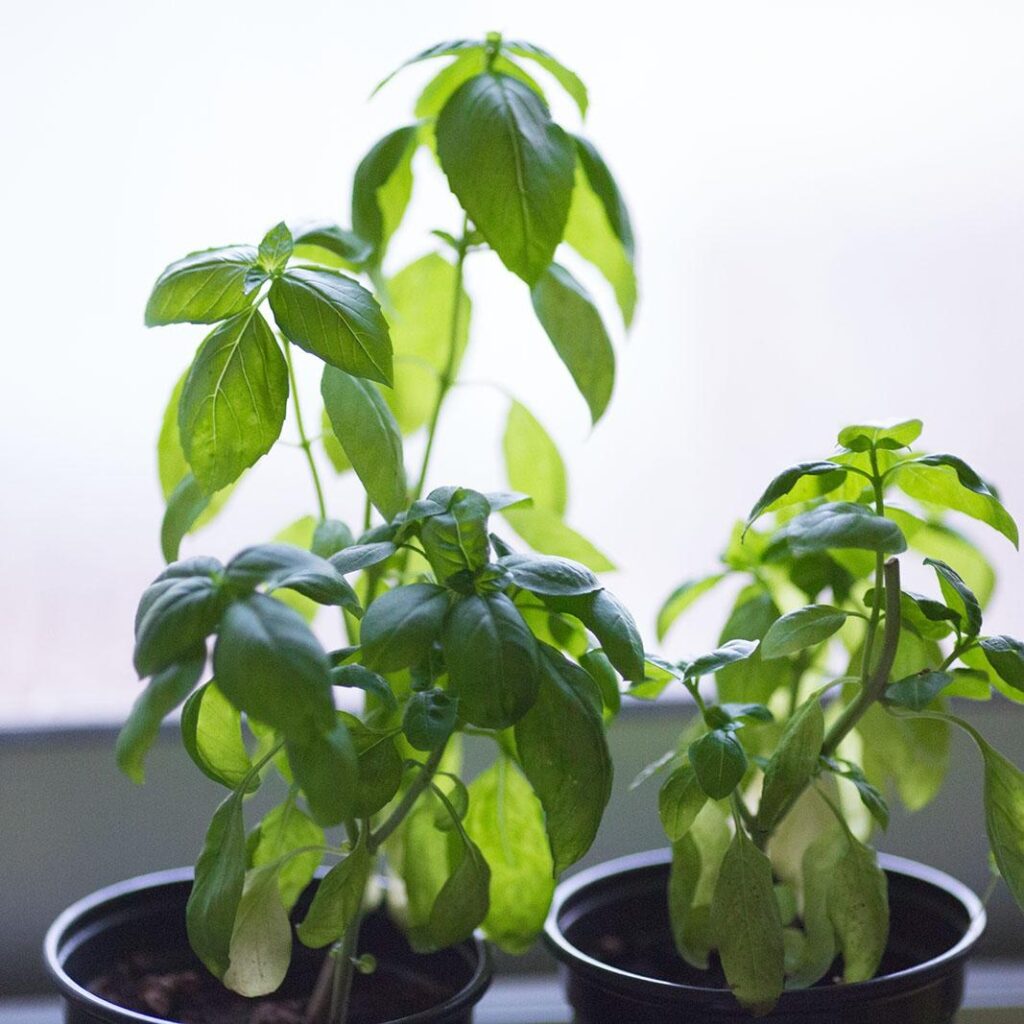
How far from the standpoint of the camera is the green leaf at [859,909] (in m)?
0.69

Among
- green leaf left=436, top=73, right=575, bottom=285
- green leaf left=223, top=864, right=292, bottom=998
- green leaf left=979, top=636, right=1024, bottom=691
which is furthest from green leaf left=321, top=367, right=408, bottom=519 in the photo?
green leaf left=979, top=636, right=1024, bottom=691

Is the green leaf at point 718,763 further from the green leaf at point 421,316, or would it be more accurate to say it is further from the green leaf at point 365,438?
the green leaf at point 421,316

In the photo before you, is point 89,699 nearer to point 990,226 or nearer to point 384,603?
point 384,603

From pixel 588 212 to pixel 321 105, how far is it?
30 cm

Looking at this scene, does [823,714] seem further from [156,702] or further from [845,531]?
[156,702]

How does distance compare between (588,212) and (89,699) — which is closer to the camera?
(588,212)

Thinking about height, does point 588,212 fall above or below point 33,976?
above

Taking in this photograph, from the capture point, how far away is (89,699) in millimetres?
1059

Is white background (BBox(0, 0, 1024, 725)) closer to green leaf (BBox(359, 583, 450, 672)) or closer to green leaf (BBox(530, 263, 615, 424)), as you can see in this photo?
green leaf (BBox(530, 263, 615, 424))

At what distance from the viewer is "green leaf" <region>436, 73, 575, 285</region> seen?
66cm

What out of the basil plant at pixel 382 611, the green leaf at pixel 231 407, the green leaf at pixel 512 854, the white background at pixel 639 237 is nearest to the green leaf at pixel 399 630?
the basil plant at pixel 382 611

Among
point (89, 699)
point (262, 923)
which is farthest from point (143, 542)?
point (262, 923)

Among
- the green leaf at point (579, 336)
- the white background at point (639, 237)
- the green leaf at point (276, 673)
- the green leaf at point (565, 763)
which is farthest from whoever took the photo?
the white background at point (639, 237)

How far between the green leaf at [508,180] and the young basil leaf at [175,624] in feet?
0.75
